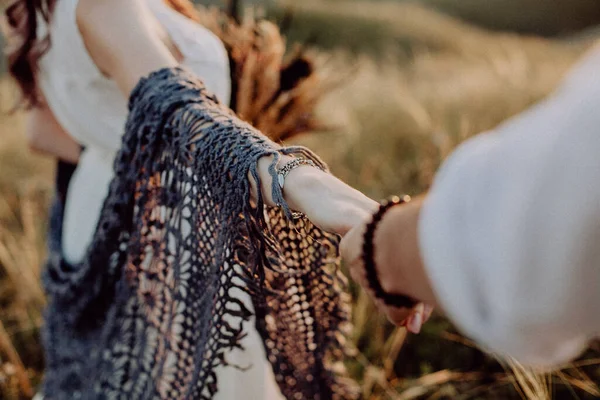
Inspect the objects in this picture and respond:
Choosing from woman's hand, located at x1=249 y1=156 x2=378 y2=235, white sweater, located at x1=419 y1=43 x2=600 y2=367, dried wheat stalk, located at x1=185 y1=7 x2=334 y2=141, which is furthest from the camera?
dried wheat stalk, located at x1=185 y1=7 x2=334 y2=141

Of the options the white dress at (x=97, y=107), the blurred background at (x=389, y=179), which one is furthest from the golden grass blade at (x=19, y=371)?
the white dress at (x=97, y=107)

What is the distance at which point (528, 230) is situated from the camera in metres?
0.50

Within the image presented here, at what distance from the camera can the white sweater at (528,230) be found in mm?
489

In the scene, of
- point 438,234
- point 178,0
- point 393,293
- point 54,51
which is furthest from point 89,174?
point 438,234

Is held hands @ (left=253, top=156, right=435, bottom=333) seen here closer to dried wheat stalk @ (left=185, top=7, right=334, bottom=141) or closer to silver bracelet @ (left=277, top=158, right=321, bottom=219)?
silver bracelet @ (left=277, top=158, right=321, bottom=219)

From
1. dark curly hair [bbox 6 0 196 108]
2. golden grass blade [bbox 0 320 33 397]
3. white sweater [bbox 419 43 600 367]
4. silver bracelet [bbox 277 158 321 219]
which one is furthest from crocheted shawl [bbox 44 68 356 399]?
golden grass blade [bbox 0 320 33 397]

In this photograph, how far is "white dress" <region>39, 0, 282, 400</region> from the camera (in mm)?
1314

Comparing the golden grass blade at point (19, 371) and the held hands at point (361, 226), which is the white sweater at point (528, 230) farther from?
the golden grass blade at point (19, 371)

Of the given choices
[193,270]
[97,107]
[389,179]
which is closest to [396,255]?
[193,270]

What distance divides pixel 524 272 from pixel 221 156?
563 mm

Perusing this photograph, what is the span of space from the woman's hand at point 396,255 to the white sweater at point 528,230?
41 mm

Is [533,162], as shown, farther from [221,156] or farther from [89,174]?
[89,174]

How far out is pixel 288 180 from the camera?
0.88 meters

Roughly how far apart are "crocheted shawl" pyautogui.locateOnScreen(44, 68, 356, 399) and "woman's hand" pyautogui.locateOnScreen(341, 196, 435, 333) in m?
0.20
